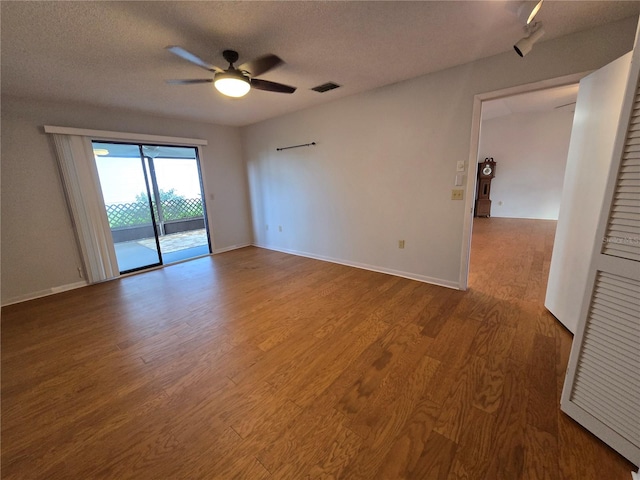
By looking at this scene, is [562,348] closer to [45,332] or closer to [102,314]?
[102,314]

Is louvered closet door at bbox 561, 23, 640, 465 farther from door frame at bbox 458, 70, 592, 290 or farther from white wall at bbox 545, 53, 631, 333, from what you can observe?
door frame at bbox 458, 70, 592, 290

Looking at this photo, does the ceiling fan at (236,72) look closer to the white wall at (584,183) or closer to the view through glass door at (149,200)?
the white wall at (584,183)

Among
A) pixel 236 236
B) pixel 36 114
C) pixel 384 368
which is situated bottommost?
pixel 384 368

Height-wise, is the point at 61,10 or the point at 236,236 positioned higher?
the point at 61,10

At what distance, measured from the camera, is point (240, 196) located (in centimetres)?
529

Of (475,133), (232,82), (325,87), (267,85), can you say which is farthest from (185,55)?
(475,133)

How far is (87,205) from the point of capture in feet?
11.4

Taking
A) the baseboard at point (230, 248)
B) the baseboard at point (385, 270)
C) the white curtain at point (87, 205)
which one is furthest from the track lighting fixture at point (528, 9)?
the baseboard at point (230, 248)

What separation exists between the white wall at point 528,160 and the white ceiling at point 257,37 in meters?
5.83

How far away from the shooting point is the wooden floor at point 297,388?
1.20m

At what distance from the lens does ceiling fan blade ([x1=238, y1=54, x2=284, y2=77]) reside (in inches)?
73.5

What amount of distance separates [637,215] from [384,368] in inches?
60.3

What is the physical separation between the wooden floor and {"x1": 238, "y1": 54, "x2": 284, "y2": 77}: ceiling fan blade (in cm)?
222

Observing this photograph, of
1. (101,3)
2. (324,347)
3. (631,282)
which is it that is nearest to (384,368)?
(324,347)
